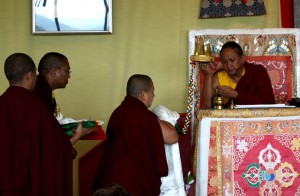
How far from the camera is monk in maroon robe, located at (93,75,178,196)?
11.1 feet

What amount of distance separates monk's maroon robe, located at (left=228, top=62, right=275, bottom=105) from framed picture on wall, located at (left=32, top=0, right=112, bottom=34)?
1480mm

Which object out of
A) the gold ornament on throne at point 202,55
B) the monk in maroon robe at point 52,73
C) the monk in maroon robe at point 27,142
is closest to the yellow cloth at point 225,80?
the gold ornament on throne at point 202,55

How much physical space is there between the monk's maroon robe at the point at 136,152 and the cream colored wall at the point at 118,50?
1726mm

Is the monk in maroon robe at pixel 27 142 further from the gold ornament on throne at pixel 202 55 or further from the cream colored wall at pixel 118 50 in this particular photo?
the cream colored wall at pixel 118 50

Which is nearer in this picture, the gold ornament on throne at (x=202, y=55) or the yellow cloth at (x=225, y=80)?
the gold ornament on throne at (x=202, y=55)

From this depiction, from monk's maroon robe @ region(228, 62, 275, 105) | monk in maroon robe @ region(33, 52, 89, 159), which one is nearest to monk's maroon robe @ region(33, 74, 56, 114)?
monk in maroon robe @ region(33, 52, 89, 159)

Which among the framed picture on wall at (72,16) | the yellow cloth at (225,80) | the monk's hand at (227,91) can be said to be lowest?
the monk's hand at (227,91)

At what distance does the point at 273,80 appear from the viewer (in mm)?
4965

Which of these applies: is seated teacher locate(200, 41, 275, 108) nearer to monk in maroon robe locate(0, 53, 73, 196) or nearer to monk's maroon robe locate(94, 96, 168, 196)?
monk's maroon robe locate(94, 96, 168, 196)

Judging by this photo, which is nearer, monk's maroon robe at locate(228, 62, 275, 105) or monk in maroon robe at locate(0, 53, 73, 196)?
monk in maroon robe at locate(0, 53, 73, 196)

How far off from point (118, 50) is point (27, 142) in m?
2.37

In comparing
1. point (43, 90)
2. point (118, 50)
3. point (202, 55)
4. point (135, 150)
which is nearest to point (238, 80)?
point (202, 55)

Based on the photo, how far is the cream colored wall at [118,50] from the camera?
5.16m

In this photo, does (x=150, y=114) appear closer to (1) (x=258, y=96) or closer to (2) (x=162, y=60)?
(1) (x=258, y=96)
